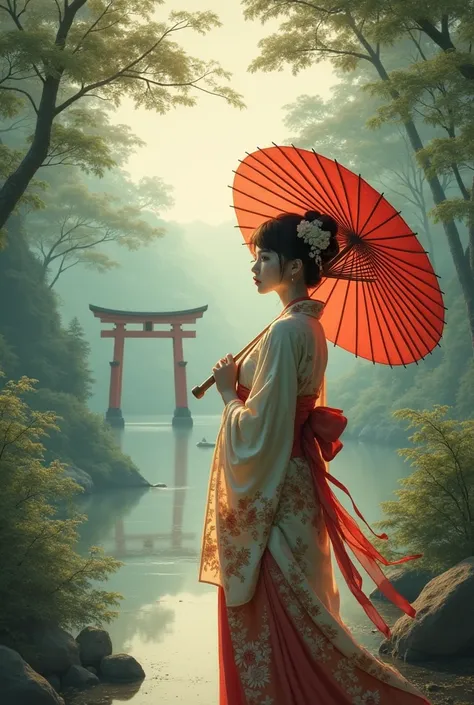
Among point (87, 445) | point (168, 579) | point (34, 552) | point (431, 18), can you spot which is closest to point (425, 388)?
point (87, 445)

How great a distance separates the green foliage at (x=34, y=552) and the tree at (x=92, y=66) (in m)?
2.54

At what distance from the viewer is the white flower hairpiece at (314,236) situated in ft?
8.30

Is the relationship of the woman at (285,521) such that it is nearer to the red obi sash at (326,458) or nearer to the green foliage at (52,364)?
the red obi sash at (326,458)

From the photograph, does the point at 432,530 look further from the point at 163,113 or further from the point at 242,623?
the point at 163,113

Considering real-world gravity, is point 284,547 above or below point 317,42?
below

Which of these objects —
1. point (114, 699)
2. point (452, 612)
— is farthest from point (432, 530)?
point (114, 699)

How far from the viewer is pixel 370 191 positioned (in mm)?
2660

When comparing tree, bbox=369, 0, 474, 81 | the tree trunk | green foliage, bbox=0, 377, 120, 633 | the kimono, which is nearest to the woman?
the kimono

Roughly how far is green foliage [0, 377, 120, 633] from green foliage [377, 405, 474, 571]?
2.11 meters

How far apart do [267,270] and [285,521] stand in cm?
76

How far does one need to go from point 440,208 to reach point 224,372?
5.20 m

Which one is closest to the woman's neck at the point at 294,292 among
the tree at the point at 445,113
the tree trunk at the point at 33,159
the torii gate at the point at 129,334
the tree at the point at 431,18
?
the tree trunk at the point at 33,159

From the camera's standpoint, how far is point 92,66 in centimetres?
706

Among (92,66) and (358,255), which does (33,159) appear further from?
(358,255)
